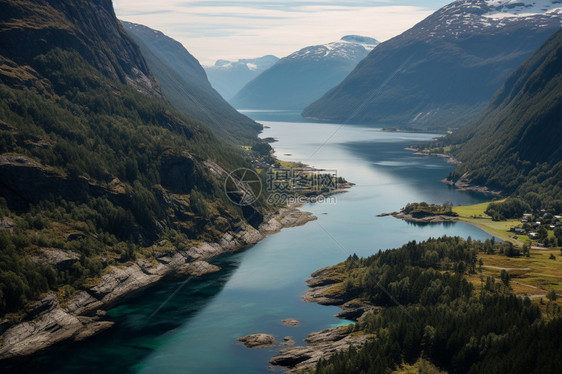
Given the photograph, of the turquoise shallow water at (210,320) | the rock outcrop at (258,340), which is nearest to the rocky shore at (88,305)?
the turquoise shallow water at (210,320)

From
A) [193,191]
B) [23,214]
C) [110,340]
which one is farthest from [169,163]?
[110,340]

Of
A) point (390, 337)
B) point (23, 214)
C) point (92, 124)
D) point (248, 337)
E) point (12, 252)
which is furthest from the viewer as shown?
point (92, 124)

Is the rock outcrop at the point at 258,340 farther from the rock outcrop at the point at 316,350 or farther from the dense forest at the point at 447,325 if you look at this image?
the dense forest at the point at 447,325

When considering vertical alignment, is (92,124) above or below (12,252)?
above

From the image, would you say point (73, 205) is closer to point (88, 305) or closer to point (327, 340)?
point (88, 305)

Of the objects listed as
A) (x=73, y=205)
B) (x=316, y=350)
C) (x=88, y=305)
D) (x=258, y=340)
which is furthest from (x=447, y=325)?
(x=73, y=205)

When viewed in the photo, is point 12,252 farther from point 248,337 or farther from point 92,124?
point 92,124

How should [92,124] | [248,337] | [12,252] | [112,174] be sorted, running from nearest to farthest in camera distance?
[248,337]
[12,252]
[112,174]
[92,124]

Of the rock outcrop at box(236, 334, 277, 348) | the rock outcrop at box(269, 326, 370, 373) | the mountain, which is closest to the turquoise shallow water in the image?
the rock outcrop at box(236, 334, 277, 348)
